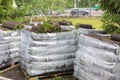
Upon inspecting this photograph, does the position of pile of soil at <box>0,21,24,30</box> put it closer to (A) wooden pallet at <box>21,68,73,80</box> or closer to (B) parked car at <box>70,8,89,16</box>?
(A) wooden pallet at <box>21,68,73,80</box>

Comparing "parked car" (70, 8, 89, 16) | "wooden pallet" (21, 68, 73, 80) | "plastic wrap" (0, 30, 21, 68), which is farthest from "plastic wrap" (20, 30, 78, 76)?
"parked car" (70, 8, 89, 16)

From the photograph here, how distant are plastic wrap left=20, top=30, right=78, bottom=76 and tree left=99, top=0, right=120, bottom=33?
1258 millimetres

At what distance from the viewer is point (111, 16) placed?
803 centimetres

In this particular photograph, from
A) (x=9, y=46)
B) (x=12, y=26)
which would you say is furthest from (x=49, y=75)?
(x=12, y=26)

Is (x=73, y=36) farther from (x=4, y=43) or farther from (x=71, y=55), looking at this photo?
(x=4, y=43)

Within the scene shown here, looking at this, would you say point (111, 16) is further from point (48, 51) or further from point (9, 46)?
point (9, 46)

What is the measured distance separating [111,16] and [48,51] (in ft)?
7.61

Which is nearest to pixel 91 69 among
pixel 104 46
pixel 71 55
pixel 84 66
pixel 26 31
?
pixel 84 66

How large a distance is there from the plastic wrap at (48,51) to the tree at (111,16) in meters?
1.26

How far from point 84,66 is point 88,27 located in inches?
90.9

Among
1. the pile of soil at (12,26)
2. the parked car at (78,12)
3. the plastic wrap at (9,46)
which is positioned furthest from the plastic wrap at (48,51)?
the parked car at (78,12)

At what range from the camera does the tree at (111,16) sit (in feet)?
25.6

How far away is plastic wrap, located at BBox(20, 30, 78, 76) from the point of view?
24.0 ft

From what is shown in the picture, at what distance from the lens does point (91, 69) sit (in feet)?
21.1
